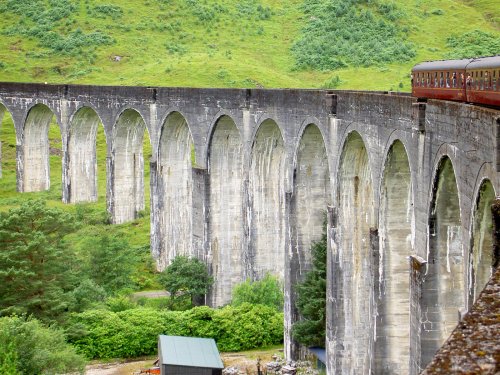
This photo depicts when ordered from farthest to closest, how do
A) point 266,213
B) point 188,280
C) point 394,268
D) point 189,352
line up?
point 188,280 → point 266,213 → point 189,352 → point 394,268

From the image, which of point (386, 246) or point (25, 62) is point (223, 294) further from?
point (25, 62)

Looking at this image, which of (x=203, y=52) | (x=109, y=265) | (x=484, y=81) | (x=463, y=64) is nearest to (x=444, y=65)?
(x=463, y=64)

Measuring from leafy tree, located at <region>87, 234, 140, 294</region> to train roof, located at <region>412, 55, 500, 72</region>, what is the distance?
63.3 ft

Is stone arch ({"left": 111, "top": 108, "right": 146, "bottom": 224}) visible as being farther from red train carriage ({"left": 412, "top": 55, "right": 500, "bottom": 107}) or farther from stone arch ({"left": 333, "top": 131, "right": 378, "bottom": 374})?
red train carriage ({"left": 412, "top": 55, "right": 500, "bottom": 107})

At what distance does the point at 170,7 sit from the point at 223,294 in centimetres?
5949

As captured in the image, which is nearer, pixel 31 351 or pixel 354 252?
pixel 31 351

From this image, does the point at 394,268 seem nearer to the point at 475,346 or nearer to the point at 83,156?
the point at 475,346

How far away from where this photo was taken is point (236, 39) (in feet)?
296

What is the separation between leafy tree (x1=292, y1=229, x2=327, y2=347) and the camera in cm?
3250

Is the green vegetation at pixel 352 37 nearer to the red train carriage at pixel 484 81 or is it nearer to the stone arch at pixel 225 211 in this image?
the stone arch at pixel 225 211

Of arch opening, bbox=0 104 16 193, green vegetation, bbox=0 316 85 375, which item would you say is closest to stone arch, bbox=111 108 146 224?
arch opening, bbox=0 104 16 193

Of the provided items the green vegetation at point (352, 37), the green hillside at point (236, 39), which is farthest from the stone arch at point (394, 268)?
the green vegetation at point (352, 37)

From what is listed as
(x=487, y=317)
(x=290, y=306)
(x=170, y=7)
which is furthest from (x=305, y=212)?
(x=170, y=7)

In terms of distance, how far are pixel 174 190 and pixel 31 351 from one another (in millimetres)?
20491
